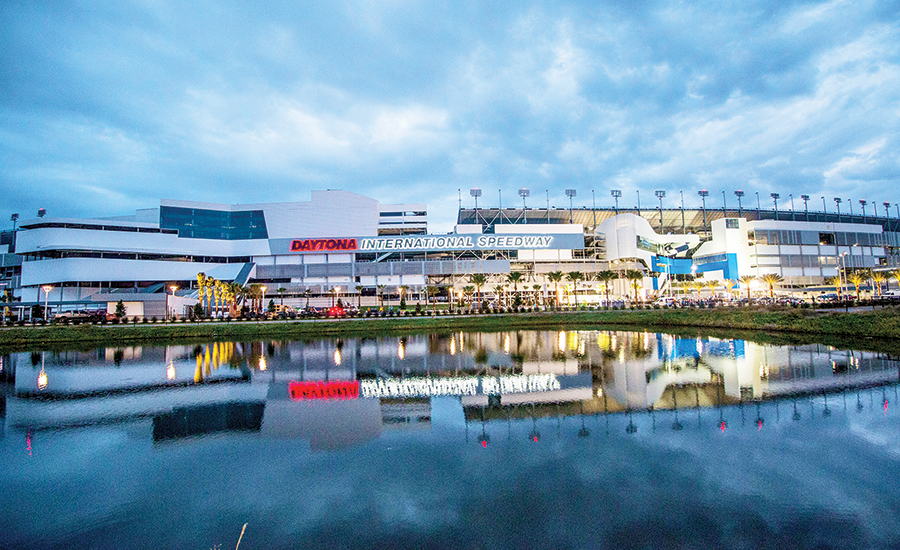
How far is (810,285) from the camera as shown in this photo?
88375 millimetres

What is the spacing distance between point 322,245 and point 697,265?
81863 mm

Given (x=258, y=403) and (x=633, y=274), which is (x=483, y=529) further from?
(x=633, y=274)

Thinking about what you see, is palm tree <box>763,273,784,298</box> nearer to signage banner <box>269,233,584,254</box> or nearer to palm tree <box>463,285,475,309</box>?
signage banner <box>269,233,584,254</box>

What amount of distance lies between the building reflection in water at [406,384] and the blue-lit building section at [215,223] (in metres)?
57.1

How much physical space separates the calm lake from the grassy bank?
520 inches

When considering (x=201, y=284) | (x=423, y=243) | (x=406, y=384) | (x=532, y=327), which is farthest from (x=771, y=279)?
(x=201, y=284)

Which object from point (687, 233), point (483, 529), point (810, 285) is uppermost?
point (687, 233)

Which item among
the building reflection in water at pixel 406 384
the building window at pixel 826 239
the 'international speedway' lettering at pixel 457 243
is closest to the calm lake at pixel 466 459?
the building reflection in water at pixel 406 384

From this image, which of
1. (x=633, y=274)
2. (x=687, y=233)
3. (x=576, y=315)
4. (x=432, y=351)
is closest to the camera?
(x=432, y=351)

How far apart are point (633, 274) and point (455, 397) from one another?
66.7 m

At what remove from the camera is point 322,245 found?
82.7m

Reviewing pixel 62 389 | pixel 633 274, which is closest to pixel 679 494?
pixel 62 389

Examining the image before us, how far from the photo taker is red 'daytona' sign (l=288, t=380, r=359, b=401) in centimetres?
1622

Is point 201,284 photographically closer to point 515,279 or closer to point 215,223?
point 215,223
